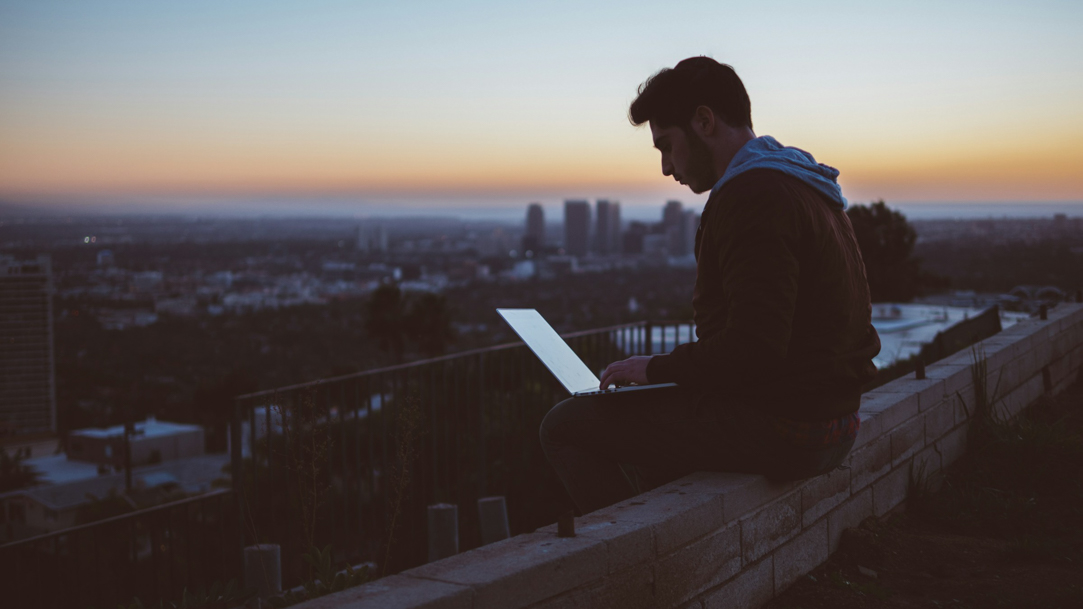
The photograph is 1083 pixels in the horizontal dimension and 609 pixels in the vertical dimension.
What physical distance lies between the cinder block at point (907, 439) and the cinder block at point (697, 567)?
1593 millimetres

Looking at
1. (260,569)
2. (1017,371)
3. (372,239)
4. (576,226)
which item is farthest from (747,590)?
(576,226)

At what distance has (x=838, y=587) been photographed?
9.54 ft

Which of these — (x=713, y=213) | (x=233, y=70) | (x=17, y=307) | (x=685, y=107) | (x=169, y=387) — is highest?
(x=233, y=70)

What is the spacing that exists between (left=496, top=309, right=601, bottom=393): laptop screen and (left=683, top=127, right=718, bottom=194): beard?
72 cm

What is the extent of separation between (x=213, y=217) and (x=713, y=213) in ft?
386

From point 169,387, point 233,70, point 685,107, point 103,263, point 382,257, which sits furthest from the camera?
point 382,257

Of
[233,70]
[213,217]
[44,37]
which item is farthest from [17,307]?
[233,70]

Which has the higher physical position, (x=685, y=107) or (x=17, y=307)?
(x=685, y=107)

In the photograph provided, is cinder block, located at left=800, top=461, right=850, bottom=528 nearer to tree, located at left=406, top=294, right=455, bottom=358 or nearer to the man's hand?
the man's hand

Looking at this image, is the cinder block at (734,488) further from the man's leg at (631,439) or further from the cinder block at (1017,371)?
the cinder block at (1017,371)

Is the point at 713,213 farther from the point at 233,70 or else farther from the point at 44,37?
the point at 44,37

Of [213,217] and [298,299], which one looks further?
[213,217]

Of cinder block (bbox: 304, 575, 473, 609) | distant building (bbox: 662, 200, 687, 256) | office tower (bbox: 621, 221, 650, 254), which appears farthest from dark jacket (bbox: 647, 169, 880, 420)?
office tower (bbox: 621, 221, 650, 254)

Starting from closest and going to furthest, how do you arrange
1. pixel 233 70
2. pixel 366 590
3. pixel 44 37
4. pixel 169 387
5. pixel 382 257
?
pixel 366 590, pixel 233 70, pixel 44 37, pixel 169 387, pixel 382 257
